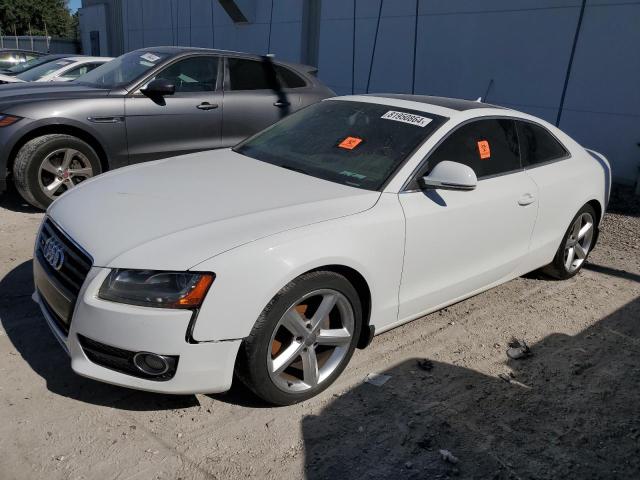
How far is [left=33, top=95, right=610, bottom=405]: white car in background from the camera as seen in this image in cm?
264

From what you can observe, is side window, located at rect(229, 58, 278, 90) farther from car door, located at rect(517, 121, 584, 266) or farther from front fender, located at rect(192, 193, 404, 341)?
front fender, located at rect(192, 193, 404, 341)

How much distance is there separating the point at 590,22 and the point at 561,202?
17.1ft

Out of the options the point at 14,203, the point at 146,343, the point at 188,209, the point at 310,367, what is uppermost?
the point at 188,209

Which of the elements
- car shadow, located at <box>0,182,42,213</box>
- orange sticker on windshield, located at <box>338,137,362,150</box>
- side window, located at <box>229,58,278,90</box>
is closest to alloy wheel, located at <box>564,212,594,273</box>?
orange sticker on windshield, located at <box>338,137,362,150</box>

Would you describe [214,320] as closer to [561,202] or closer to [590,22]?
[561,202]

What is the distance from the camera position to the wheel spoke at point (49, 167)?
5.72 metres

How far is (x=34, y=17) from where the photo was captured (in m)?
58.2

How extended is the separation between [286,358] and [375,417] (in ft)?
1.85

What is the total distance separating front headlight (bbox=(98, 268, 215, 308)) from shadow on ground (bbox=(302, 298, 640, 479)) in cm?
92

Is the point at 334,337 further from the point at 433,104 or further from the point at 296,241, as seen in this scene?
the point at 433,104

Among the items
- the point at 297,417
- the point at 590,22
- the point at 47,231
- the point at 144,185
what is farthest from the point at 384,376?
the point at 590,22

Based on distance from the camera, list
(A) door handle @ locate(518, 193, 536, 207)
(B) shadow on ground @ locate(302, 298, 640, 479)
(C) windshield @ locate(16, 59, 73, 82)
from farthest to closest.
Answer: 1. (C) windshield @ locate(16, 59, 73, 82)
2. (A) door handle @ locate(518, 193, 536, 207)
3. (B) shadow on ground @ locate(302, 298, 640, 479)

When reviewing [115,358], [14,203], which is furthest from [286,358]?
[14,203]

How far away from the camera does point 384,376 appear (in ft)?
11.3
